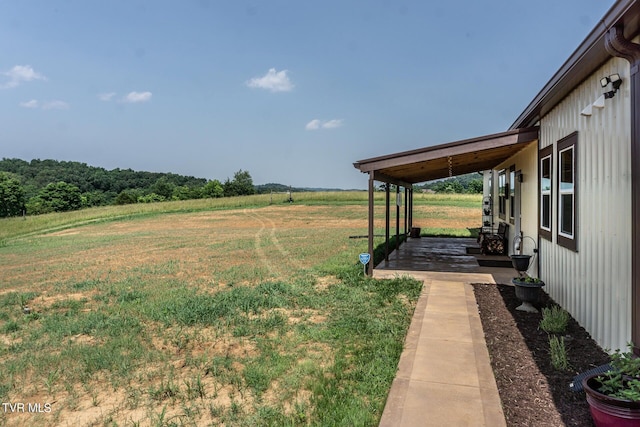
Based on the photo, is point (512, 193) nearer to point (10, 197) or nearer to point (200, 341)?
point (200, 341)

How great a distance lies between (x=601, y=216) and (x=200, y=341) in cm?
450

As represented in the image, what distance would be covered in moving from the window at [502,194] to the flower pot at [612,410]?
8698 mm

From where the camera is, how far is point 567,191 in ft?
15.9

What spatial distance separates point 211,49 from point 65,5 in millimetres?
5973

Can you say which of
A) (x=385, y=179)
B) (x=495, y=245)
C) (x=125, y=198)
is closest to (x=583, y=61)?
(x=385, y=179)

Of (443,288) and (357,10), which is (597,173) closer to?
(443,288)

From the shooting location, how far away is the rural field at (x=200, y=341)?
2977mm

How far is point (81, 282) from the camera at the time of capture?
7.96 m

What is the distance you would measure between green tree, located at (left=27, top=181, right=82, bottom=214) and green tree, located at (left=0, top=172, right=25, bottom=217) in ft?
4.53

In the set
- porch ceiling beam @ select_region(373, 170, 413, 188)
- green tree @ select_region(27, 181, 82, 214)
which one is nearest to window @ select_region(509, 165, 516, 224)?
porch ceiling beam @ select_region(373, 170, 413, 188)

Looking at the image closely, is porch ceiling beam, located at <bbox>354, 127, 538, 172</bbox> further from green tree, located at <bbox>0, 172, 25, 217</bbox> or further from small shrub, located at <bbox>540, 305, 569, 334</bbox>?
green tree, located at <bbox>0, 172, 25, 217</bbox>

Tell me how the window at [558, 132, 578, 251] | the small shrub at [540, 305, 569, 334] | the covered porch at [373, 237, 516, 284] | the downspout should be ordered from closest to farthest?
the downspout → the small shrub at [540, 305, 569, 334] → the window at [558, 132, 578, 251] → the covered porch at [373, 237, 516, 284]

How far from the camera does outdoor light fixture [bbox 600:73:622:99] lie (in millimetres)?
3277

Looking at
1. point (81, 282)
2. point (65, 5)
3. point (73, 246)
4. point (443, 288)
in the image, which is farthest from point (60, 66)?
point (443, 288)
